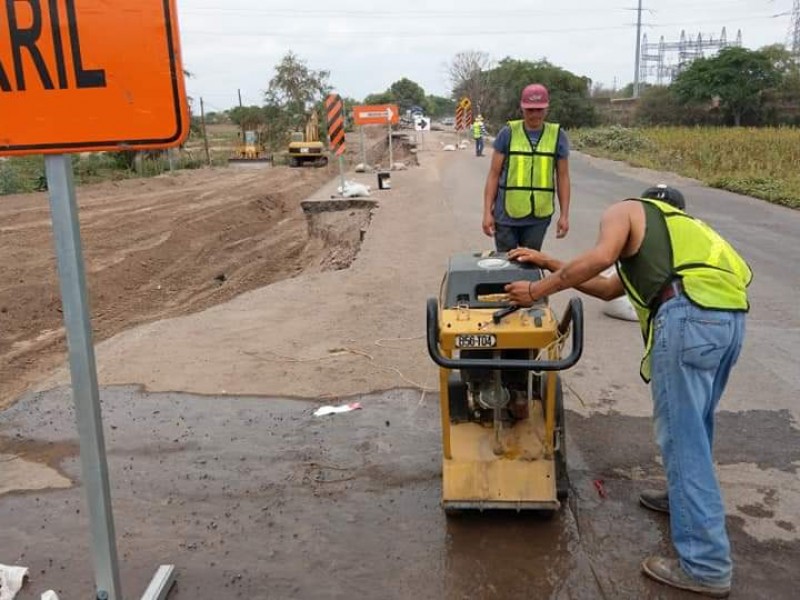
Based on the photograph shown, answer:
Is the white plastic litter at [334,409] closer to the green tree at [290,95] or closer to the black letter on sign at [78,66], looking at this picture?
the black letter on sign at [78,66]

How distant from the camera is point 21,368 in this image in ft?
26.3

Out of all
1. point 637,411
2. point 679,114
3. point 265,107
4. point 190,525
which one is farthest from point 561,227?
point 679,114

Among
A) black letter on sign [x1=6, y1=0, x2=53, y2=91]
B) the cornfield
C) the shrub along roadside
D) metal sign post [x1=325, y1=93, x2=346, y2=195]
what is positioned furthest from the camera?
the shrub along roadside

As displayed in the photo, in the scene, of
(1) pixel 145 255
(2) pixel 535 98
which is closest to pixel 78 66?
(2) pixel 535 98

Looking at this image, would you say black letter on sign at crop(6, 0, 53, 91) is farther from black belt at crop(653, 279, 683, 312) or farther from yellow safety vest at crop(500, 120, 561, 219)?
yellow safety vest at crop(500, 120, 561, 219)

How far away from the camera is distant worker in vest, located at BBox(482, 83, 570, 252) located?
493 cm

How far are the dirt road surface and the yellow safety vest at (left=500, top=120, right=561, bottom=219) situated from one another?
1311 millimetres

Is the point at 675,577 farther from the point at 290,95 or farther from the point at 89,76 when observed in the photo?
the point at 290,95

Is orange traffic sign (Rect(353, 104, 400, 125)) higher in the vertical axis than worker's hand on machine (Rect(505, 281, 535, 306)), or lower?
higher

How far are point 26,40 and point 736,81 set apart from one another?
53.0 m

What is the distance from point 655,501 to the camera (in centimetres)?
342

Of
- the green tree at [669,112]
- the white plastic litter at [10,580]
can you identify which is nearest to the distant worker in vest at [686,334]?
the white plastic litter at [10,580]

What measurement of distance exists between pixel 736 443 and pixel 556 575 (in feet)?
5.83

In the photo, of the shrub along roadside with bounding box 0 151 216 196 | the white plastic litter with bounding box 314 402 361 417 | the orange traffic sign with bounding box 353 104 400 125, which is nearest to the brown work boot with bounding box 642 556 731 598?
the white plastic litter with bounding box 314 402 361 417
